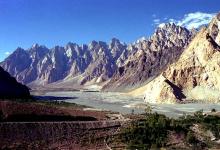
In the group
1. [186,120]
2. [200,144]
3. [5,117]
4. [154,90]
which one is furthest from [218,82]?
[5,117]

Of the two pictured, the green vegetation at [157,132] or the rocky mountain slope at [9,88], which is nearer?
the green vegetation at [157,132]

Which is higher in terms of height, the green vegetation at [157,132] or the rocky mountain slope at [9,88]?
the rocky mountain slope at [9,88]

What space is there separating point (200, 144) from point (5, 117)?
34.8 m

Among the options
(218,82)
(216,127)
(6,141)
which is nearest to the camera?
(6,141)

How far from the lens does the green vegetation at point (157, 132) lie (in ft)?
284

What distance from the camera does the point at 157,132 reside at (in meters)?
89.9

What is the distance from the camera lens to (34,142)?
8100 centimetres

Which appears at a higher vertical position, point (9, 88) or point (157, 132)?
point (9, 88)

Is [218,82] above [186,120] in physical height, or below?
above

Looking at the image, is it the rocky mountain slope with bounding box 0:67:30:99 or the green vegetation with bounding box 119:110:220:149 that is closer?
the green vegetation with bounding box 119:110:220:149

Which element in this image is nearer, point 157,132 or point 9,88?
point 157,132

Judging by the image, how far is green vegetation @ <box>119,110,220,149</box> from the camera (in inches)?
3413

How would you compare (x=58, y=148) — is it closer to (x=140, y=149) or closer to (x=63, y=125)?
(x=63, y=125)

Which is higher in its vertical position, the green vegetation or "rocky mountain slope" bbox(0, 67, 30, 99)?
"rocky mountain slope" bbox(0, 67, 30, 99)
